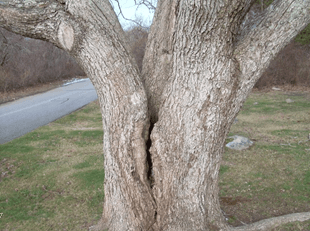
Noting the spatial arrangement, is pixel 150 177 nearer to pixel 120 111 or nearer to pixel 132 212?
pixel 132 212

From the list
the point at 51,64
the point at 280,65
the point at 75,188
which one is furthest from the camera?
the point at 51,64

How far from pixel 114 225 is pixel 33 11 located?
99.5 inches

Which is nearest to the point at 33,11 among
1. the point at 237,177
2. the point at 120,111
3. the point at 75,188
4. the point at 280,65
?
the point at 120,111

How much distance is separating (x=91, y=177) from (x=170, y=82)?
3373 millimetres

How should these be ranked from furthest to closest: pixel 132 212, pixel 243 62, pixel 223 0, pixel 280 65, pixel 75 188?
pixel 280 65 < pixel 75 188 < pixel 132 212 < pixel 243 62 < pixel 223 0

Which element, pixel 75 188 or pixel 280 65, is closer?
pixel 75 188

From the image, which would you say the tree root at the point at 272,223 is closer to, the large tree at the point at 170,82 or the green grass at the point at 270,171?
the green grass at the point at 270,171

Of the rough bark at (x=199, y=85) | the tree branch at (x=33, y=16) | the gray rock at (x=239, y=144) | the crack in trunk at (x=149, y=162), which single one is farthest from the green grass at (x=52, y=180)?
the gray rock at (x=239, y=144)

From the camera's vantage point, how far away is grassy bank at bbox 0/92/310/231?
4164 millimetres

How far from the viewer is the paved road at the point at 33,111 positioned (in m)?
9.80

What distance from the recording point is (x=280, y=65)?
1614cm

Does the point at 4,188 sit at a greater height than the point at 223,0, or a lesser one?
lesser

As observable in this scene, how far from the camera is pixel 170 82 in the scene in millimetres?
2984

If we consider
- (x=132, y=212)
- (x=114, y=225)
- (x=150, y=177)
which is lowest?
(x=114, y=225)
